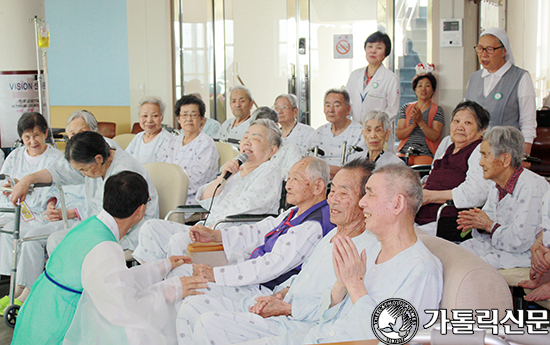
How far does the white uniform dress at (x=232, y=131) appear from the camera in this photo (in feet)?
17.8

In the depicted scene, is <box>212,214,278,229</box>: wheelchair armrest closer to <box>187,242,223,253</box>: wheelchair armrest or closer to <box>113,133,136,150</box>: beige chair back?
<box>187,242,223,253</box>: wheelchair armrest

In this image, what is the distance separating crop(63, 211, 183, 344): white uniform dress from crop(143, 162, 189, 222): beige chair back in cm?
136

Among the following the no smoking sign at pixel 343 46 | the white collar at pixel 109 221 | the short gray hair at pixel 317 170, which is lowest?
the white collar at pixel 109 221

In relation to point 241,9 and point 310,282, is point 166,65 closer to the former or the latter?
point 241,9

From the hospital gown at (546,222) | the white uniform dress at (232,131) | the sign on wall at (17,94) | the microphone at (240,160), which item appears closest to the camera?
the hospital gown at (546,222)

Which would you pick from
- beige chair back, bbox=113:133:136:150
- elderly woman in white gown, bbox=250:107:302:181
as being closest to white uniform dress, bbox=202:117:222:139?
beige chair back, bbox=113:133:136:150

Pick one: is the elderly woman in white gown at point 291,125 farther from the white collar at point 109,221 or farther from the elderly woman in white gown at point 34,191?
the white collar at point 109,221

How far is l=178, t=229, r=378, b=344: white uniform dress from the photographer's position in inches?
72.9

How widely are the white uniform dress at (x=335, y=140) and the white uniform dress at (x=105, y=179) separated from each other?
1.80m

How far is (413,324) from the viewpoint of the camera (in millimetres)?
1407

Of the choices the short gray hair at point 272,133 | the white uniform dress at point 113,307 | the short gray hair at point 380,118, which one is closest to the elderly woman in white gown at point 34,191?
the short gray hair at point 272,133

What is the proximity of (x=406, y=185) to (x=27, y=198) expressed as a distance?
2.98 m

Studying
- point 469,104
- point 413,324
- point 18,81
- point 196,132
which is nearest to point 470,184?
point 469,104

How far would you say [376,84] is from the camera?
4.79 m
